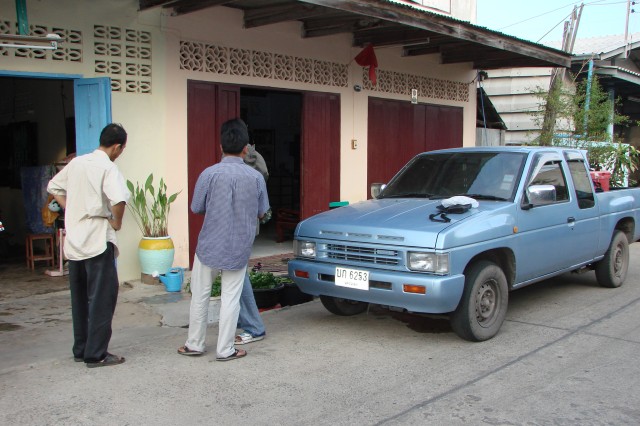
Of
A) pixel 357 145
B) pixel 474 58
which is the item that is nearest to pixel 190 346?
pixel 357 145

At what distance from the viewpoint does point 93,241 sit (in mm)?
4773

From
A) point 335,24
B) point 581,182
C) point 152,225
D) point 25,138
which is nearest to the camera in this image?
point 581,182

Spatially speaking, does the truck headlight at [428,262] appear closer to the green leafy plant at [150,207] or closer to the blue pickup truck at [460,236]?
the blue pickup truck at [460,236]

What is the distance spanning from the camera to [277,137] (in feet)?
46.8

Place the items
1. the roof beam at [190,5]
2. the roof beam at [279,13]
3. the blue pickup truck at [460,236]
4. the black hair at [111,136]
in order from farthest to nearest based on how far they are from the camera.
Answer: the roof beam at [279,13] → the roof beam at [190,5] → the blue pickup truck at [460,236] → the black hair at [111,136]

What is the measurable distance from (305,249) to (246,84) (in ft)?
13.0

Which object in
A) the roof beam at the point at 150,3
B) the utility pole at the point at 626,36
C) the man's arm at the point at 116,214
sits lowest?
the man's arm at the point at 116,214

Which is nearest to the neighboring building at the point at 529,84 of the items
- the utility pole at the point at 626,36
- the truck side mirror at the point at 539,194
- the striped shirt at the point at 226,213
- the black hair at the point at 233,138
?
the utility pole at the point at 626,36

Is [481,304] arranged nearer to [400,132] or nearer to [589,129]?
[400,132]

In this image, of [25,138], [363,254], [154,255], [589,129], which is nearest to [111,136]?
[363,254]

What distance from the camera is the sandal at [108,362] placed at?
496 cm

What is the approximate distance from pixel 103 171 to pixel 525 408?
3451 millimetres

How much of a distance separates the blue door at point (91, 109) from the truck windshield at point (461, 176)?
3340 millimetres

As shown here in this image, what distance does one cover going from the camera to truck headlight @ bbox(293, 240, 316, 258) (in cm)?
589
